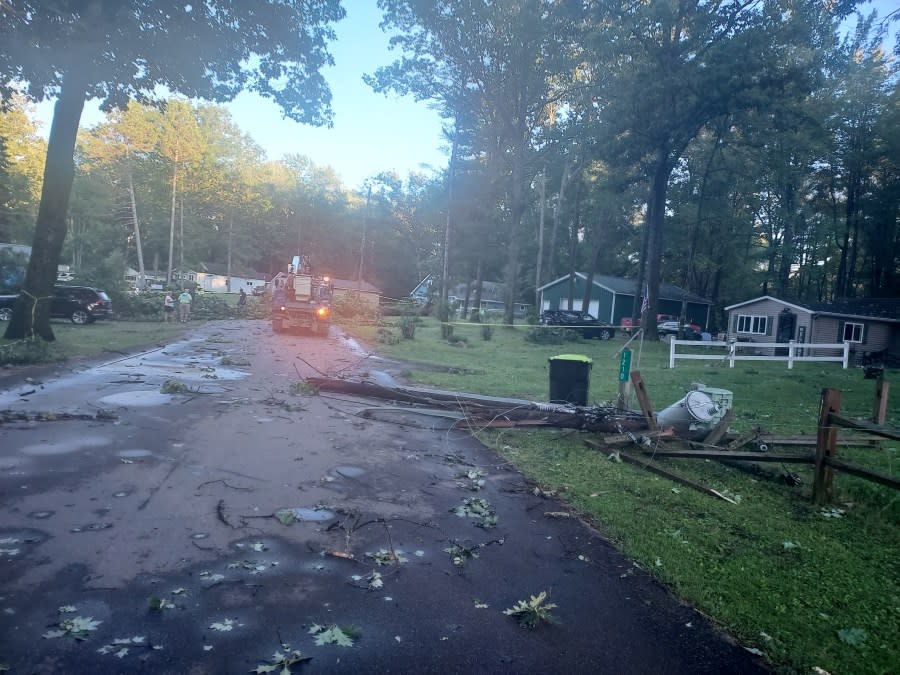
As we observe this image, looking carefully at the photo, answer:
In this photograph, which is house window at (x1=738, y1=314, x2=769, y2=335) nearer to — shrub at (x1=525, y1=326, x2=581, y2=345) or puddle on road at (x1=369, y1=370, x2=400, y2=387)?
shrub at (x1=525, y1=326, x2=581, y2=345)

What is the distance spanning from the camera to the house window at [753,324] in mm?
36906

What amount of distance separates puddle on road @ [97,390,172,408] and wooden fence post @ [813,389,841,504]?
9700mm

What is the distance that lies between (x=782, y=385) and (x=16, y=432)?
699 inches

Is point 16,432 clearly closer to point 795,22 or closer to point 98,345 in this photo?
point 98,345

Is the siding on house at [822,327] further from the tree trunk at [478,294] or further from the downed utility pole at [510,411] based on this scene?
the downed utility pole at [510,411]

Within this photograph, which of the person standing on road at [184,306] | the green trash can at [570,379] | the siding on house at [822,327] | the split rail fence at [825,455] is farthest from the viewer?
the person standing on road at [184,306]

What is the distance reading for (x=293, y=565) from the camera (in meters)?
4.31

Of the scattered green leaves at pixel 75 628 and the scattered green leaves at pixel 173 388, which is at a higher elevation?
the scattered green leaves at pixel 173 388

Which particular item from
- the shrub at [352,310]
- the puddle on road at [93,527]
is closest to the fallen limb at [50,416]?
the puddle on road at [93,527]

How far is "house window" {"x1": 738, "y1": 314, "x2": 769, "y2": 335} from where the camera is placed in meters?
36.9

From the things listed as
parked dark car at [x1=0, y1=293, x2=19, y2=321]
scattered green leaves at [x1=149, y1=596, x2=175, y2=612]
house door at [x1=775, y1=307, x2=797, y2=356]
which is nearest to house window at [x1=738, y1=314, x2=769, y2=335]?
house door at [x1=775, y1=307, x2=797, y2=356]

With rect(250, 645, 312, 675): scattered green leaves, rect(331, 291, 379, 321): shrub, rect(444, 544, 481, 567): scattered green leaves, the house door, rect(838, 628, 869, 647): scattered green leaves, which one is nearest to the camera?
rect(250, 645, 312, 675): scattered green leaves

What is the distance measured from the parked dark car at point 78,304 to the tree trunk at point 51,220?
36.3ft

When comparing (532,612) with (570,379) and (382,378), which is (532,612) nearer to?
(570,379)
